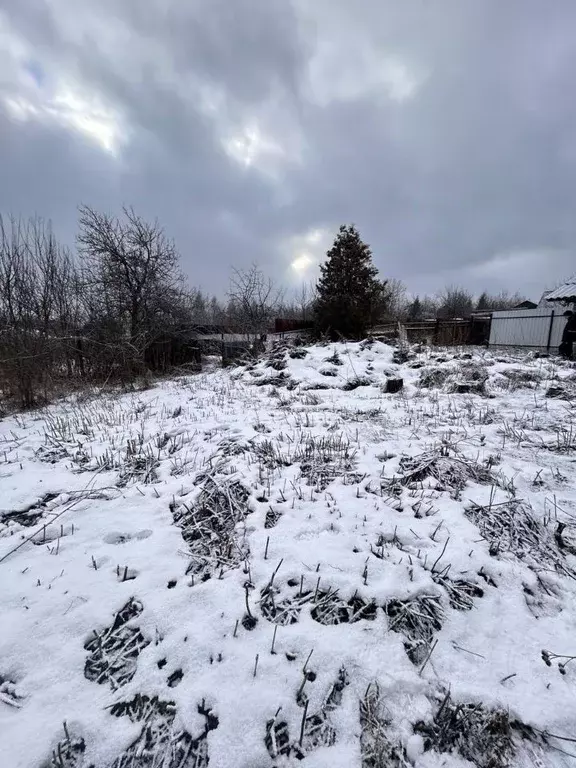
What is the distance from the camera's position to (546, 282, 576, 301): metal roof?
989 centimetres

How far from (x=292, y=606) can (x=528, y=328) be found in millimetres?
18308

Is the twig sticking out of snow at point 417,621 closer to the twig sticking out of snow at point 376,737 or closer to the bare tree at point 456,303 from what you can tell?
the twig sticking out of snow at point 376,737

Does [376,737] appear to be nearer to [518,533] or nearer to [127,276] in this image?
[518,533]

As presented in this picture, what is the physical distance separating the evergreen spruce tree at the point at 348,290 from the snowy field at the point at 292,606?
14.0 meters

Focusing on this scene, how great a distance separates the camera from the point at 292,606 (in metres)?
1.75

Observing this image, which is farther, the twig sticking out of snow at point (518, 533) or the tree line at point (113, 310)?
the tree line at point (113, 310)

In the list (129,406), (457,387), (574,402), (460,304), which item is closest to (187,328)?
(129,406)

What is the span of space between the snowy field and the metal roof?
29.0 feet

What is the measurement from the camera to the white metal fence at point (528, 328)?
14031mm

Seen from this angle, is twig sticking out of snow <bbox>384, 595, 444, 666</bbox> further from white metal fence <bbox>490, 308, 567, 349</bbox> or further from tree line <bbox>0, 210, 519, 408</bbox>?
white metal fence <bbox>490, 308, 567, 349</bbox>

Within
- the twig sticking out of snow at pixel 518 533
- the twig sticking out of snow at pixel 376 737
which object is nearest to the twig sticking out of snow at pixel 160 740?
the twig sticking out of snow at pixel 376 737

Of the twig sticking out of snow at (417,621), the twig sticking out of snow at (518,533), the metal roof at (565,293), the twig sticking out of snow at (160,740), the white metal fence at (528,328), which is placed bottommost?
the twig sticking out of snow at (160,740)

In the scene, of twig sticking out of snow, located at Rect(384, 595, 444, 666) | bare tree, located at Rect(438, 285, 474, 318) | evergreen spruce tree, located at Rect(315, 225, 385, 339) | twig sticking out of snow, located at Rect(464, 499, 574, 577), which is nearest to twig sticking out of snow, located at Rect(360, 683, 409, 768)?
twig sticking out of snow, located at Rect(384, 595, 444, 666)

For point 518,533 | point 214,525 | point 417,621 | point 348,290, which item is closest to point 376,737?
point 417,621
